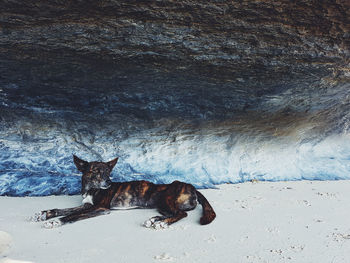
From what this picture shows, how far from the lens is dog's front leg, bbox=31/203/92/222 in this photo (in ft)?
9.87

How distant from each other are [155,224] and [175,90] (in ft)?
5.49

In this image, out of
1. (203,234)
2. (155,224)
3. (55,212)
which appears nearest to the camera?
(203,234)

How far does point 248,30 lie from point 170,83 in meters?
1.05

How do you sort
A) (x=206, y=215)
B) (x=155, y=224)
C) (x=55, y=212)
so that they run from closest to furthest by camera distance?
(x=155, y=224) < (x=206, y=215) < (x=55, y=212)

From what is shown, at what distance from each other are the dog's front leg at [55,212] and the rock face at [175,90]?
0.78m

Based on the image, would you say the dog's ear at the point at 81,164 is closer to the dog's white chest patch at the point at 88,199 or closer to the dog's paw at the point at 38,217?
the dog's white chest patch at the point at 88,199

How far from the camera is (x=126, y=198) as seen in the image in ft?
11.3

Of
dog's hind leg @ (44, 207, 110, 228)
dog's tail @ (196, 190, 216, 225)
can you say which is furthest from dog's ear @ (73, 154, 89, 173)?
dog's tail @ (196, 190, 216, 225)

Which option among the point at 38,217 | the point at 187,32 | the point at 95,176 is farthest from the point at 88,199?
the point at 187,32

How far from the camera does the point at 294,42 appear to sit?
337 centimetres

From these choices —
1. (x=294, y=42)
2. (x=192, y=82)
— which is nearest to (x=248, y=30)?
(x=294, y=42)

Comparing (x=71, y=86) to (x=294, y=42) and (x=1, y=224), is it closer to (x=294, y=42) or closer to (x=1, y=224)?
(x=1, y=224)

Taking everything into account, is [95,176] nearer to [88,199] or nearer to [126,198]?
[88,199]

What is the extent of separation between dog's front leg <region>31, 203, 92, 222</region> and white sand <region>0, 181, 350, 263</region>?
0.31ft
